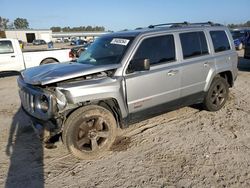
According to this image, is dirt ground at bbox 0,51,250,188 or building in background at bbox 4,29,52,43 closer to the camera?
dirt ground at bbox 0,51,250,188

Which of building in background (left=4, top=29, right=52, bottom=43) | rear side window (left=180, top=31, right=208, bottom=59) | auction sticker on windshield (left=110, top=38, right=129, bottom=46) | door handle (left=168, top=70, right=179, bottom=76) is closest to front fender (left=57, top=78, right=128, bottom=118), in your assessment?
auction sticker on windshield (left=110, top=38, right=129, bottom=46)

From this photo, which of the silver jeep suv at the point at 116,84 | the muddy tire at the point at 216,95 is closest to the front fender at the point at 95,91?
the silver jeep suv at the point at 116,84

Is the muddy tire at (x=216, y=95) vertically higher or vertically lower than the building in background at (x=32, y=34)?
lower

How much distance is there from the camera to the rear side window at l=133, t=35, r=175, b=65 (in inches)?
178

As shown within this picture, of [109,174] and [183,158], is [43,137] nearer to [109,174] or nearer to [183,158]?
[109,174]

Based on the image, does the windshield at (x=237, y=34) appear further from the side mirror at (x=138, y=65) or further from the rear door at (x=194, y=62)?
the side mirror at (x=138, y=65)

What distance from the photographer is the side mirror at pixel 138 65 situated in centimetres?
417

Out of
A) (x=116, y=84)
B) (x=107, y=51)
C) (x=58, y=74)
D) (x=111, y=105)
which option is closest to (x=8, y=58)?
(x=107, y=51)

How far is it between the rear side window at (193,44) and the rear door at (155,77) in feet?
0.97

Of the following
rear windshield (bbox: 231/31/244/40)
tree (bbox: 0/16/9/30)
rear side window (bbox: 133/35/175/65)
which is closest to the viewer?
rear side window (bbox: 133/35/175/65)

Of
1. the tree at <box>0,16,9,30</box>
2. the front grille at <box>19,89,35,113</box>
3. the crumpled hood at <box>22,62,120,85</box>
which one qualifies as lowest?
the front grille at <box>19,89,35,113</box>

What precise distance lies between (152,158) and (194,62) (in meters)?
2.16

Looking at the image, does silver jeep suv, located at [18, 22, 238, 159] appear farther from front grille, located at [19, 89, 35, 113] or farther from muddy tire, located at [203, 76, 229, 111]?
muddy tire, located at [203, 76, 229, 111]

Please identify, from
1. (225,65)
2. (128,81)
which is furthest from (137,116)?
(225,65)
